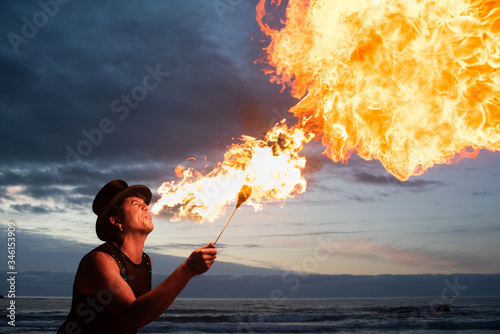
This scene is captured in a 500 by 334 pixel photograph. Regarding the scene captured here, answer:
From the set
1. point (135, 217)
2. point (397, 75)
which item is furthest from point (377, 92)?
point (135, 217)

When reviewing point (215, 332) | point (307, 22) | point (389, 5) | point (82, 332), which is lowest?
point (82, 332)

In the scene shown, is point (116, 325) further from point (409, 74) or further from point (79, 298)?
point (409, 74)

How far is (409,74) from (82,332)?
520 cm

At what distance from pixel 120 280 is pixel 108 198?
1.08 m

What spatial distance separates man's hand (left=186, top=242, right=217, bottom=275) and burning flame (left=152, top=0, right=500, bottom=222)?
1699mm

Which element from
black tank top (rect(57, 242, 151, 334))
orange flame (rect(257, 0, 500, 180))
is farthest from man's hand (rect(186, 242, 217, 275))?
orange flame (rect(257, 0, 500, 180))

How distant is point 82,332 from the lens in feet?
10.6

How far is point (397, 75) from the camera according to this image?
5945 millimetres

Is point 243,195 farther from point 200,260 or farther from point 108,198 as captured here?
point 108,198

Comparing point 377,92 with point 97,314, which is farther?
point 377,92

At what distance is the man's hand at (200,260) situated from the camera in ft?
10.5

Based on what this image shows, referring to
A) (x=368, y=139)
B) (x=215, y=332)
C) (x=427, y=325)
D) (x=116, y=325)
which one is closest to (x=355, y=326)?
(x=427, y=325)

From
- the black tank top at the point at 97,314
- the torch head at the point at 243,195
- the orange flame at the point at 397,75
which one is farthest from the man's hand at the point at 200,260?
the orange flame at the point at 397,75

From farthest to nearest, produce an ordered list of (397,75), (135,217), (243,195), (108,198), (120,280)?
(397,75) → (243,195) → (108,198) → (135,217) → (120,280)
